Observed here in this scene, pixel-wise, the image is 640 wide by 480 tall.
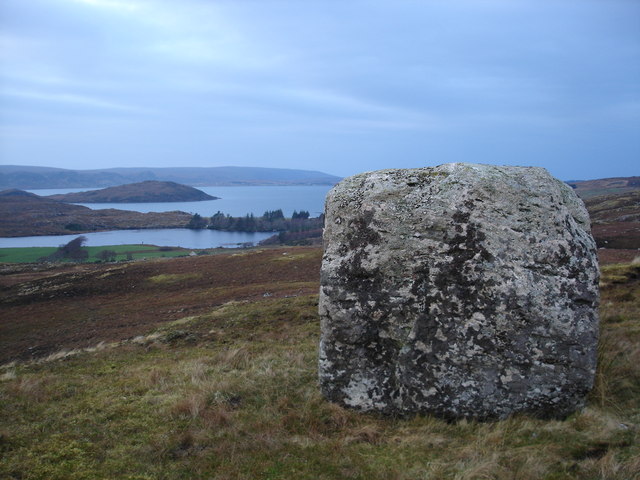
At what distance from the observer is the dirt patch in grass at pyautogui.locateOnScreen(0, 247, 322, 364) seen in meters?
23.8

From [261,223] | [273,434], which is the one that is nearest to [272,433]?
[273,434]

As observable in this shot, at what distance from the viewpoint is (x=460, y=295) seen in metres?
6.88

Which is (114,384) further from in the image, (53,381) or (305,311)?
(305,311)

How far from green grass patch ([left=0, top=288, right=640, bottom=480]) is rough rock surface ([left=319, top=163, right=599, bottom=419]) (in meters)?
0.44

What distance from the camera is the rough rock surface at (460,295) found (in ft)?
21.7

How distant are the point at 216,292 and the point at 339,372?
27.3 meters

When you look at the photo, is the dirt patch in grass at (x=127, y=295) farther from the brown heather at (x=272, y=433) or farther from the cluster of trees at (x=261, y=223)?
the cluster of trees at (x=261, y=223)

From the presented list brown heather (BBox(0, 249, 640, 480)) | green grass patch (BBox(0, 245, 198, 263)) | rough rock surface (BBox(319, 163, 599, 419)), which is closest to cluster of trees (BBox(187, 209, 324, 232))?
green grass patch (BBox(0, 245, 198, 263))

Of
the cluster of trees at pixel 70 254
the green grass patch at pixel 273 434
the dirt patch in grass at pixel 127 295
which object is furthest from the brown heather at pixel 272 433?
the cluster of trees at pixel 70 254

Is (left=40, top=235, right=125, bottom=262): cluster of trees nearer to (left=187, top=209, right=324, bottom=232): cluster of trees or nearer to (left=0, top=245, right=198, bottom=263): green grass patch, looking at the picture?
(left=0, top=245, right=198, bottom=263): green grass patch

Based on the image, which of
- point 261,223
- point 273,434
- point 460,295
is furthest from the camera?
point 261,223

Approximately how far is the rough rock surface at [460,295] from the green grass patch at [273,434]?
1.43 ft

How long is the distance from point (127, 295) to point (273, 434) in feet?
113

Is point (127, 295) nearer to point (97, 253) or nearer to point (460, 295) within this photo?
point (460, 295)
